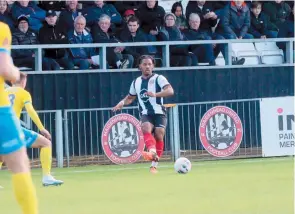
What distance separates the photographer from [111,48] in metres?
20.5

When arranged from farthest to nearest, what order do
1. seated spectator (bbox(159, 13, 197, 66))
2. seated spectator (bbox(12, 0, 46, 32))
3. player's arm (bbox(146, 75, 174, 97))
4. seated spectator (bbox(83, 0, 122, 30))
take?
seated spectator (bbox(159, 13, 197, 66)) < seated spectator (bbox(83, 0, 122, 30)) < seated spectator (bbox(12, 0, 46, 32)) < player's arm (bbox(146, 75, 174, 97))

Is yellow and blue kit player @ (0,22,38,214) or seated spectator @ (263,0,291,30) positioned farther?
seated spectator @ (263,0,291,30)

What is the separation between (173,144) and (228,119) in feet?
Answer: 4.10

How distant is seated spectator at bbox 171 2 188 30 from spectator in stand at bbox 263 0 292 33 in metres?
2.40

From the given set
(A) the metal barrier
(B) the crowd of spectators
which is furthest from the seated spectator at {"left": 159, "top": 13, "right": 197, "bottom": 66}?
(A) the metal barrier

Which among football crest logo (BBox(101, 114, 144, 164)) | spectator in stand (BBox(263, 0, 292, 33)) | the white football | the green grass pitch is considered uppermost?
spectator in stand (BBox(263, 0, 292, 33))

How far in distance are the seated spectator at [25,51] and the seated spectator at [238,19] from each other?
450cm

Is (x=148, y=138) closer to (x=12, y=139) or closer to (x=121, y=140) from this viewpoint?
(x=121, y=140)

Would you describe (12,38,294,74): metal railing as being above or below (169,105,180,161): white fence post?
above

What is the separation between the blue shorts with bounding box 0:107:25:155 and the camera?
8.77 metres

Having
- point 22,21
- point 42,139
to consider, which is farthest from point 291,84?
point 42,139

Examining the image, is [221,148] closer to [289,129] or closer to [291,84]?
[289,129]

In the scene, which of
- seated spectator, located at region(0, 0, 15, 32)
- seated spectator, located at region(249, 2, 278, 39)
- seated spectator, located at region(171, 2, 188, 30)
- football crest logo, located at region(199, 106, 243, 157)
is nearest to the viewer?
seated spectator, located at region(0, 0, 15, 32)

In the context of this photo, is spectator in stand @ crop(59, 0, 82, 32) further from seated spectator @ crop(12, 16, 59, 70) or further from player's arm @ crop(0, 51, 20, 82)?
player's arm @ crop(0, 51, 20, 82)
